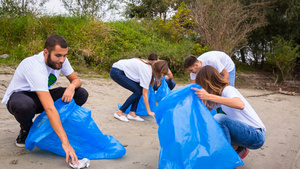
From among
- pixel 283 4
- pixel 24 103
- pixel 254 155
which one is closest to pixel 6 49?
pixel 24 103

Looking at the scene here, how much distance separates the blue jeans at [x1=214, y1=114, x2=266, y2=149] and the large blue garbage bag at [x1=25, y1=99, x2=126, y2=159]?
959mm

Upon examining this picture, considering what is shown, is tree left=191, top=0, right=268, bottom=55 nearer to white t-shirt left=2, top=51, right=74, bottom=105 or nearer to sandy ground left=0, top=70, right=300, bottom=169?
sandy ground left=0, top=70, right=300, bottom=169

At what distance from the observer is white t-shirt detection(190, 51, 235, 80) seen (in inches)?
149

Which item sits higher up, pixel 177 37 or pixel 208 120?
pixel 177 37

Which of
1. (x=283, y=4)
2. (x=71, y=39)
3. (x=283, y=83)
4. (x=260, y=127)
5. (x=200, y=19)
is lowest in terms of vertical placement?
(x=283, y=83)

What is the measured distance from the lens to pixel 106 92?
18.7 feet

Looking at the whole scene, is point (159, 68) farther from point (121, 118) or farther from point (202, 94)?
point (202, 94)

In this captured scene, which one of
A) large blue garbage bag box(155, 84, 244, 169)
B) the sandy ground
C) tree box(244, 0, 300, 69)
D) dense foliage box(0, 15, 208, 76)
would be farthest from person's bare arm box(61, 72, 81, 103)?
tree box(244, 0, 300, 69)

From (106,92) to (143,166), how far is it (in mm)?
3596

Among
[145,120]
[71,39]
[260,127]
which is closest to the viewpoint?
[260,127]

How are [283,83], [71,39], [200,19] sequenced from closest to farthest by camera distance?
[71,39]
[200,19]
[283,83]

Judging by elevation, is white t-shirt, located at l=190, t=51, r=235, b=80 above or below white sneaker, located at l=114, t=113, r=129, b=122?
above

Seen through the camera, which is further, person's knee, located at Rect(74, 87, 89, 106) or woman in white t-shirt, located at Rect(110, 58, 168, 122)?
woman in white t-shirt, located at Rect(110, 58, 168, 122)

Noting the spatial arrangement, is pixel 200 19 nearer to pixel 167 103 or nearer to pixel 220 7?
pixel 220 7
